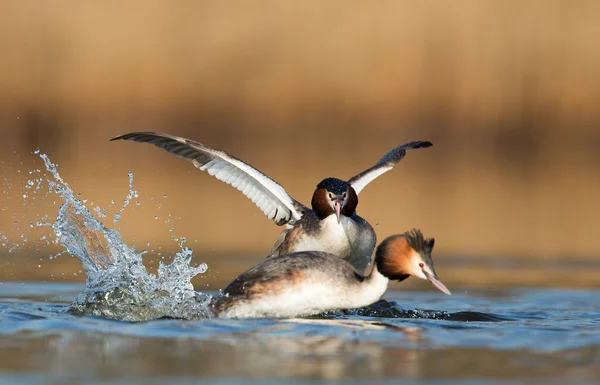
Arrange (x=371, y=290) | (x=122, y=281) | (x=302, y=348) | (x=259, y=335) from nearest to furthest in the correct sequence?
1. (x=302, y=348)
2. (x=259, y=335)
3. (x=371, y=290)
4. (x=122, y=281)

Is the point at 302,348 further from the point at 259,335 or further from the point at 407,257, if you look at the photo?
the point at 407,257

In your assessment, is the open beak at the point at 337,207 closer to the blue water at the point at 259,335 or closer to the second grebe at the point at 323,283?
the blue water at the point at 259,335

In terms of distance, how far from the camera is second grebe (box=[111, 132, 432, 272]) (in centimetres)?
1289

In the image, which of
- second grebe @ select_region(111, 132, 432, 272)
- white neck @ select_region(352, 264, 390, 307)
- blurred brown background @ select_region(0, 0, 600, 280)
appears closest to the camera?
white neck @ select_region(352, 264, 390, 307)

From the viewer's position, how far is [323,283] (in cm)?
1100

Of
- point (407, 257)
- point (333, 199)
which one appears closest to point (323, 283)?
point (407, 257)

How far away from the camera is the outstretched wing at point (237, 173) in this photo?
13641 mm

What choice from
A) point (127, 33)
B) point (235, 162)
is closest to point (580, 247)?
point (235, 162)

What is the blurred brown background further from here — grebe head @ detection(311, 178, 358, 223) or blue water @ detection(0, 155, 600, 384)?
blue water @ detection(0, 155, 600, 384)

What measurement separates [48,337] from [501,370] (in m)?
3.58

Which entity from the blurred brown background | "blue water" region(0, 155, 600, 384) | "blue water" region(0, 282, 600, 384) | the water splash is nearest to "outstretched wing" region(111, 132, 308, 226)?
the water splash

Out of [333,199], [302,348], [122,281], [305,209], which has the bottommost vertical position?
[302,348]

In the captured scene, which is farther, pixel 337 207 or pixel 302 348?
pixel 337 207

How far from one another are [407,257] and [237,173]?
373 cm
